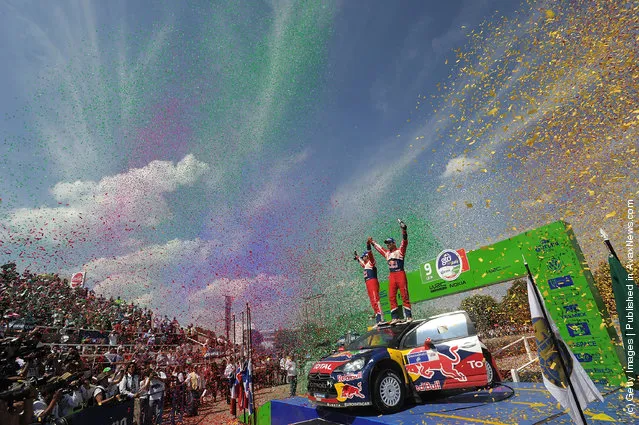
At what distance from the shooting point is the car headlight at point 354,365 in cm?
602

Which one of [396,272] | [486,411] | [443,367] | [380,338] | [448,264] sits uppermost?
[448,264]

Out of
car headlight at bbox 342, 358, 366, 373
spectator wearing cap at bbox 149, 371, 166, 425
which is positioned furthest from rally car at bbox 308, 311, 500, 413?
spectator wearing cap at bbox 149, 371, 166, 425

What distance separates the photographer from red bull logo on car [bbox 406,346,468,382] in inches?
247

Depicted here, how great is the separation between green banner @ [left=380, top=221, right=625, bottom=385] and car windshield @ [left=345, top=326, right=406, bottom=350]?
5.52 metres

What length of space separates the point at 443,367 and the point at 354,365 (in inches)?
69.5

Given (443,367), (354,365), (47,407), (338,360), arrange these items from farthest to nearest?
(338,360)
(443,367)
(354,365)
(47,407)

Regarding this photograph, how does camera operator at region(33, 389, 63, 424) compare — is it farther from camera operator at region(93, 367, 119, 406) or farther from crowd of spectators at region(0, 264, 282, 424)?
camera operator at region(93, 367, 119, 406)

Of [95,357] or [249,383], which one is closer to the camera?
[249,383]

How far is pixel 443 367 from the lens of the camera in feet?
20.7

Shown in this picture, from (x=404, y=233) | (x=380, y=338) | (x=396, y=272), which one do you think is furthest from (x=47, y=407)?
(x=404, y=233)

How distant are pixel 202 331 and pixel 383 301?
14.9 m

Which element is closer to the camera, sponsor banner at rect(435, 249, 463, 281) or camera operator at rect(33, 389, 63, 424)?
camera operator at rect(33, 389, 63, 424)

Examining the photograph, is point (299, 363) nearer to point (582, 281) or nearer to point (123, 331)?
point (123, 331)

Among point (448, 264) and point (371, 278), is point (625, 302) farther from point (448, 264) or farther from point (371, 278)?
point (448, 264)
